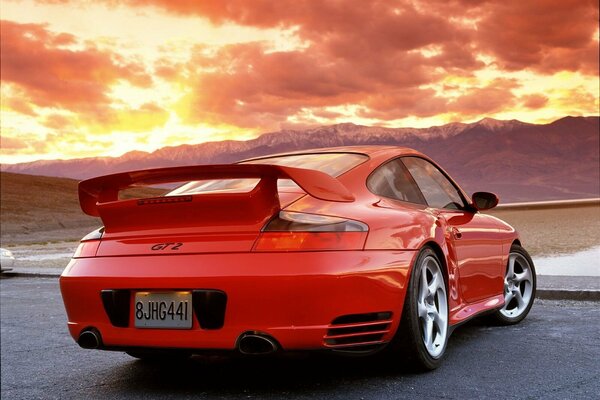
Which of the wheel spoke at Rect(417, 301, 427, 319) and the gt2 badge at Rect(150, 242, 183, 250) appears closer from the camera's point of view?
the gt2 badge at Rect(150, 242, 183, 250)

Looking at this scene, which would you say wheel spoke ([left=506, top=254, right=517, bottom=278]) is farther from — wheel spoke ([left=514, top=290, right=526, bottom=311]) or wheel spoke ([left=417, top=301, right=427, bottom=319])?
wheel spoke ([left=417, top=301, right=427, bottom=319])

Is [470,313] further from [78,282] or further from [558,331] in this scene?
[78,282]

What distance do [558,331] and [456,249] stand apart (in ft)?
4.80

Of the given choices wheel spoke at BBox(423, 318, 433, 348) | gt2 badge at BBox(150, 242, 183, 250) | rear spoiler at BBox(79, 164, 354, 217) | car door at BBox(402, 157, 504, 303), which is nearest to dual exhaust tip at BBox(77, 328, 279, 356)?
gt2 badge at BBox(150, 242, 183, 250)

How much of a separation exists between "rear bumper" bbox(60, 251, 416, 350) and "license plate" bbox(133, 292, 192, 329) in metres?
0.03

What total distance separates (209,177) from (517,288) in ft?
11.2

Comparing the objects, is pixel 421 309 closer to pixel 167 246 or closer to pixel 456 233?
pixel 456 233

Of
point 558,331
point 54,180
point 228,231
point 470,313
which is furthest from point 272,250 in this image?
point 54,180

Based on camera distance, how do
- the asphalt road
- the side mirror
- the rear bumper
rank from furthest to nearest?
the side mirror, the asphalt road, the rear bumper

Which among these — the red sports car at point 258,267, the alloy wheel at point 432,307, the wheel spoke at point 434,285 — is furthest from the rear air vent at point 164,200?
the wheel spoke at point 434,285

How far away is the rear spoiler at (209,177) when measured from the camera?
3.80m

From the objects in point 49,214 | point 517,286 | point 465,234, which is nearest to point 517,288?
point 517,286

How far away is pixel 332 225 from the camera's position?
376 centimetres

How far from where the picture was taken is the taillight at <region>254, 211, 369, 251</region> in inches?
145
